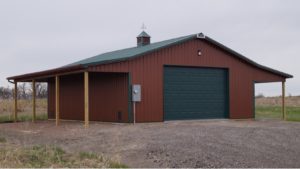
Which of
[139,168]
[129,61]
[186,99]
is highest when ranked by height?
[129,61]

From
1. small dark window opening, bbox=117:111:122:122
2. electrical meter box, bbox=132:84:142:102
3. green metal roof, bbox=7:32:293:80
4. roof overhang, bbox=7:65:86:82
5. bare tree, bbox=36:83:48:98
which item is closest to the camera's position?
roof overhang, bbox=7:65:86:82

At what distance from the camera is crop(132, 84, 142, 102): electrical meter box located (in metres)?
19.4

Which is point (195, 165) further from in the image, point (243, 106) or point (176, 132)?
point (243, 106)

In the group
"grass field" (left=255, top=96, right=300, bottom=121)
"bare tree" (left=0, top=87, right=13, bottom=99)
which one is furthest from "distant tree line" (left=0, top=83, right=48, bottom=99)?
"grass field" (left=255, top=96, right=300, bottom=121)

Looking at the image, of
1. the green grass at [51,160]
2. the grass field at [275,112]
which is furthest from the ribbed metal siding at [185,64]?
the green grass at [51,160]

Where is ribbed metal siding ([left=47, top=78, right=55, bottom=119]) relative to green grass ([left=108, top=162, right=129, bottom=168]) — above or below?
above

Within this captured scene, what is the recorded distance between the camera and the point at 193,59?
2155cm

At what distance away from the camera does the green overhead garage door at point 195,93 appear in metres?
21.0

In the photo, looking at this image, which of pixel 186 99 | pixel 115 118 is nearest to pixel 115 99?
pixel 115 118

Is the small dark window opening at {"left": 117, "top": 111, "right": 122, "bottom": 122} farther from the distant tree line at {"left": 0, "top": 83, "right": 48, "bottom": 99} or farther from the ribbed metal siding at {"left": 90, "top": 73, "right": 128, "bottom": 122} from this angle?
the distant tree line at {"left": 0, "top": 83, "right": 48, "bottom": 99}

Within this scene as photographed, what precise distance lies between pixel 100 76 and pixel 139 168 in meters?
11.9

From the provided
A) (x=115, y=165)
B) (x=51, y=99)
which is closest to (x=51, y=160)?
(x=115, y=165)

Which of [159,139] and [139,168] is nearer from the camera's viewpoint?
[139,168]

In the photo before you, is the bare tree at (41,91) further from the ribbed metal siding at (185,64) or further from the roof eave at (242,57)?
the roof eave at (242,57)
